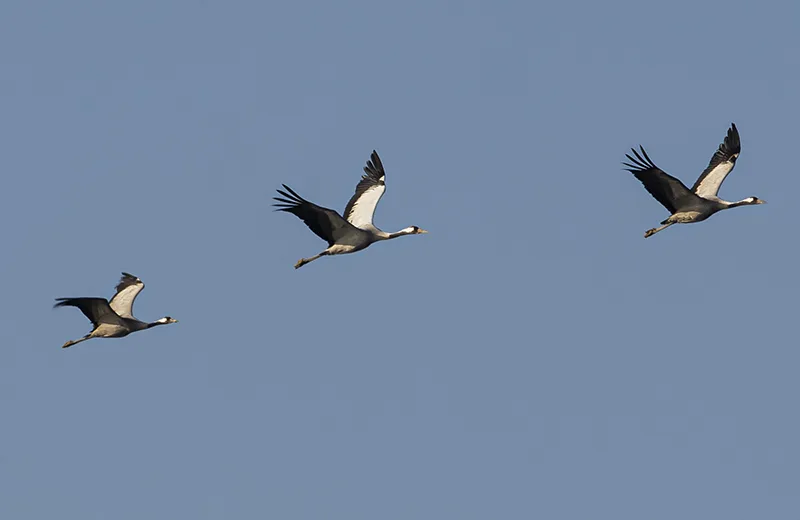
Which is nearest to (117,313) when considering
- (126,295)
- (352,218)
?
(126,295)

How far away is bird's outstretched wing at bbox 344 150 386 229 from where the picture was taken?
43000mm

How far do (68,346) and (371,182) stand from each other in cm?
990

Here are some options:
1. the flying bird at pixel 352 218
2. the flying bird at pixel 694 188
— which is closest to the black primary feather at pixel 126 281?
the flying bird at pixel 352 218

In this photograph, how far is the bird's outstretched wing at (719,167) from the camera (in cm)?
4284

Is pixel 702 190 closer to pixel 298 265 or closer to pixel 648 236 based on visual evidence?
pixel 648 236

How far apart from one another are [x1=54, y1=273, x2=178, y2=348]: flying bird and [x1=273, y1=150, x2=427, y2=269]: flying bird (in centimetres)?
450

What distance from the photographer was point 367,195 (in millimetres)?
43531

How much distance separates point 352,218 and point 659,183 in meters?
8.87

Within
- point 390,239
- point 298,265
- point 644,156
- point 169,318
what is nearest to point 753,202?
point 644,156

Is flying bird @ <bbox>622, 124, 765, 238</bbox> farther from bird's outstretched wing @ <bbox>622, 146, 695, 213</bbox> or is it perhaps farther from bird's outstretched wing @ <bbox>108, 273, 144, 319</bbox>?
bird's outstretched wing @ <bbox>108, 273, 144, 319</bbox>

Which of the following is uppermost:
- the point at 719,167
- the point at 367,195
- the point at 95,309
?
the point at 367,195

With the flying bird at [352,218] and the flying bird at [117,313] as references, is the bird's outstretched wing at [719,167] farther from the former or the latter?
the flying bird at [117,313]

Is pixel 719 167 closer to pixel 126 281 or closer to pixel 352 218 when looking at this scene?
pixel 352 218

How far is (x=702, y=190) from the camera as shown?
42.9 meters
